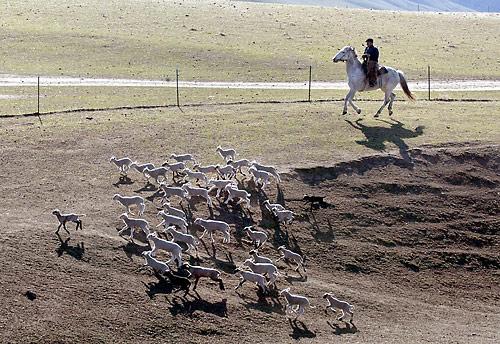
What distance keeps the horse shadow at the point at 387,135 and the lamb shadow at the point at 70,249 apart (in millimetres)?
14446

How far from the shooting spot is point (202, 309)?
67.5ft

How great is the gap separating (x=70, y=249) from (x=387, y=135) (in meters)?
16.7

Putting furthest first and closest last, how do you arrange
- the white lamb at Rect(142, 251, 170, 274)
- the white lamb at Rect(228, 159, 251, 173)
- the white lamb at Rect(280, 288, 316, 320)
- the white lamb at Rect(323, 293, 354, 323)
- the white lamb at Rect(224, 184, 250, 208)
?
the white lamb at Rect(228, 159, 251, 173), the white lamb at Rect(224, 184, 250, 208), the white lamb at Rect(323, 293, 354, 323), the white lamb at Rect(142, 251, 170, 274), the white lamb at Rect(280, 288, 316, 320)

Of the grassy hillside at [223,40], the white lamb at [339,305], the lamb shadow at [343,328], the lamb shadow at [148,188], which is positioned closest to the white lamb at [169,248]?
the white lamb at [339,305]

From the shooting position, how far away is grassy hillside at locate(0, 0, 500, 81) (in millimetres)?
54188

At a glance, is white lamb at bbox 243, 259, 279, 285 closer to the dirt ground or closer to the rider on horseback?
the dirt ground

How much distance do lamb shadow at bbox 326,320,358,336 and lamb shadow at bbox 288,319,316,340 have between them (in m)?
0.73

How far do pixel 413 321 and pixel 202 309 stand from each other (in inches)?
243

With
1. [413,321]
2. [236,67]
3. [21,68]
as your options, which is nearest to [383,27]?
[236,67]

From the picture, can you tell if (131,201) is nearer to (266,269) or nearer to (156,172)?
(156,172)

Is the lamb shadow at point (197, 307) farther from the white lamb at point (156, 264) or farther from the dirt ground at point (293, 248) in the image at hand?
the white lamb at point (156, 264)

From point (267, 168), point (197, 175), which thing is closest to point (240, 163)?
point (267, 168)

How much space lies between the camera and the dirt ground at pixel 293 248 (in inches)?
784

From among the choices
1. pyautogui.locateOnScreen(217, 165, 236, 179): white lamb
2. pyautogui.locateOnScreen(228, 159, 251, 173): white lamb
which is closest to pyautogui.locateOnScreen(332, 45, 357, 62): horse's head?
pyautogui.locateOnScreen(228, 159, 251, 173): white lamb
